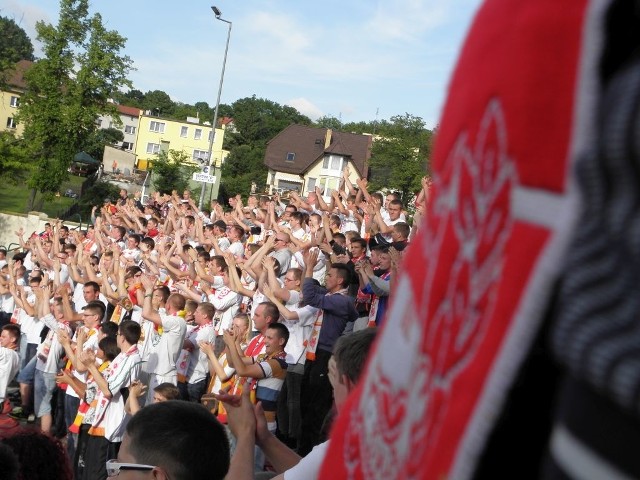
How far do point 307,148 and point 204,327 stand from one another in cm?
6233

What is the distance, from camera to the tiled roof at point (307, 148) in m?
65.6

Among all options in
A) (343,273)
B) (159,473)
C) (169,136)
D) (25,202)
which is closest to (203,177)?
(343,273)

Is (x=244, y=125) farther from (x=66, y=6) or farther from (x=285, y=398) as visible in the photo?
(x=285, y=398)

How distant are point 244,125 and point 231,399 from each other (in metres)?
92.5

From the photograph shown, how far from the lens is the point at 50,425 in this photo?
37.9ft

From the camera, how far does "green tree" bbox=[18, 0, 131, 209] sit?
38.5m

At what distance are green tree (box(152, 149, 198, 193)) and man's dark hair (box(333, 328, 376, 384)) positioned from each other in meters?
41.2

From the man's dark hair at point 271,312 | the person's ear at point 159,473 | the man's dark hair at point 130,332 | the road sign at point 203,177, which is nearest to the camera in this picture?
the person's ear at point 159,473

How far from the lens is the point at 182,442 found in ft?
Result: 11.0

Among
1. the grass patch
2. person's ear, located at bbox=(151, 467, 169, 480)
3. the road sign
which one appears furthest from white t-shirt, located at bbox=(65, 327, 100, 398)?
the grass patch

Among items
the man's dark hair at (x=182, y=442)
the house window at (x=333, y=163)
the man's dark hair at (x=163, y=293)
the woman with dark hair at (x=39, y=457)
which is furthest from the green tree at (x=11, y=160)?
the man's dark hair at (x=182, y=442)

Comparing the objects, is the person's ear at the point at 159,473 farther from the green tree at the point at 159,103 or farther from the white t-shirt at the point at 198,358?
the green tree at the point at 159,103

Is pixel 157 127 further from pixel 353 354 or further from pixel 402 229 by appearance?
pixel 353 354

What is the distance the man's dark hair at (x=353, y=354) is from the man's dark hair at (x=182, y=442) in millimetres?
645
